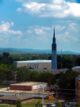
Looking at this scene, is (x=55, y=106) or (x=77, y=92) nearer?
(x=55, y=106)

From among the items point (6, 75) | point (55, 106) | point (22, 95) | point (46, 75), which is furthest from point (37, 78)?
point (55, 106)

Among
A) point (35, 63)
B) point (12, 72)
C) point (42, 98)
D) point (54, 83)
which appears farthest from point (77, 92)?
point (35, 63)

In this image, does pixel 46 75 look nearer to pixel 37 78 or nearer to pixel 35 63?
pixel 37 78

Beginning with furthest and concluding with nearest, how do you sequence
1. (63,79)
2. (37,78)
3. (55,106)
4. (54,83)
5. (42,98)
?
(37,78), (54,83), (63,79), (42,98), (55,106)

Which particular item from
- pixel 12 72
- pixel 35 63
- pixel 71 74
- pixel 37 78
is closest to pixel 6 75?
pixel 12 72

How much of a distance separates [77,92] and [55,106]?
2621 millimetres

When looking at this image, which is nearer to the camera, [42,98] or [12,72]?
[42,98]

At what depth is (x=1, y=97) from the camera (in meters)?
11.4

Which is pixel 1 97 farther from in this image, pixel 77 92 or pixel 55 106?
pixel 55 106

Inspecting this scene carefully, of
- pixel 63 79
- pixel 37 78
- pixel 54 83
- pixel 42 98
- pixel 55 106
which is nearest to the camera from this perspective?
pixel 55 106

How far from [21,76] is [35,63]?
23.1ft

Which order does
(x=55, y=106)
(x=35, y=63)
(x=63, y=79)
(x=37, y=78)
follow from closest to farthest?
1. (x=55, y=106)
2. (x=63, y=79)
3. (x=37, y=78)
4. (x=35, y=63)

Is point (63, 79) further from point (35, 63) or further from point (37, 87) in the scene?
point (35, 63)

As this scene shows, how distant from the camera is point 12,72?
16.1 m
